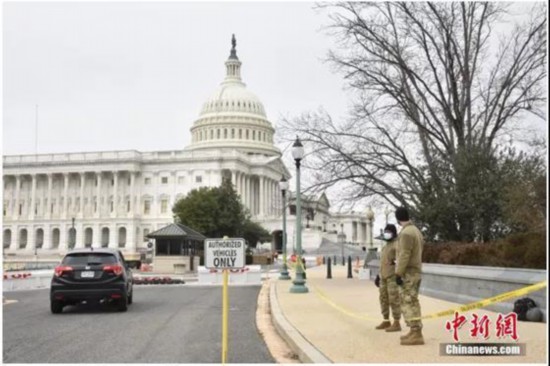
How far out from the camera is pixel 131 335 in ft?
41.0

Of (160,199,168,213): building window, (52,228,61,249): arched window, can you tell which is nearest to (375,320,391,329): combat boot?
(160,199,168,213): building window

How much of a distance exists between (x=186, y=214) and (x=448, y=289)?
6702cm

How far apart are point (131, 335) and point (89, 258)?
5153 millimetres

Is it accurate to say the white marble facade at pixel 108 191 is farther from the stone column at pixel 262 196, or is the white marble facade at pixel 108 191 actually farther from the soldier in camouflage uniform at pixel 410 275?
the soldier in camouflage uniform at pixel 410 275

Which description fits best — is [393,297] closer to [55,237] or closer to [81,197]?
[81,197]

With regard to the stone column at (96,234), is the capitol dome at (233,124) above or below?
above

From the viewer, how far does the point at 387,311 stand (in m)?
11.9

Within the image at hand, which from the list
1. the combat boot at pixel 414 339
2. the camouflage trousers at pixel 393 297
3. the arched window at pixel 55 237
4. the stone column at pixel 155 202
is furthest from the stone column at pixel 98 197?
the combat boot at pixel 414 339

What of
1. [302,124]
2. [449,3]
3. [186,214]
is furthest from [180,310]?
[186,214]

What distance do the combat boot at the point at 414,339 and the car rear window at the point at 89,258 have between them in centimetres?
934

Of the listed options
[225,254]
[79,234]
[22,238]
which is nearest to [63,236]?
[79,234]

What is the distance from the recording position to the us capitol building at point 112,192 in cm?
12644

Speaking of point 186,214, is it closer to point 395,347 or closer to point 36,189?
point 36,189

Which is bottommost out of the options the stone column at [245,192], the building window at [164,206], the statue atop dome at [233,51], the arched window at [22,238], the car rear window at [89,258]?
the arched window at [22,238]
